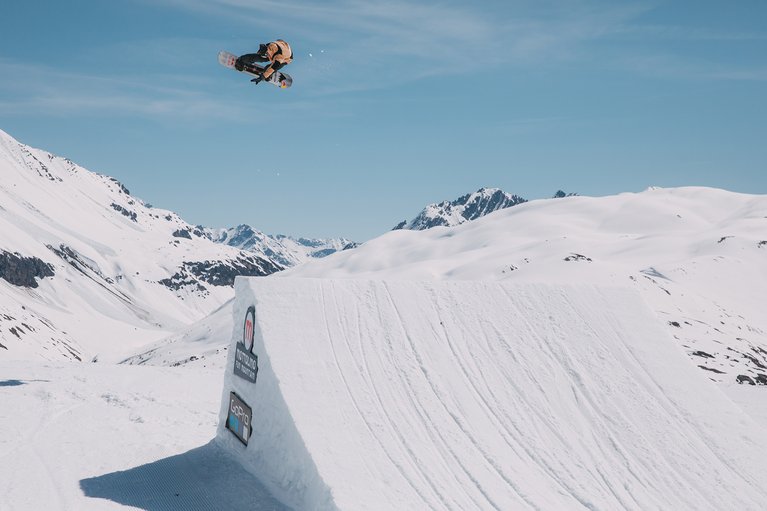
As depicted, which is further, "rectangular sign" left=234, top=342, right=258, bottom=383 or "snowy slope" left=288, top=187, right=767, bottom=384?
"snowy slope" left=288, top=187, right=767, bottom=384

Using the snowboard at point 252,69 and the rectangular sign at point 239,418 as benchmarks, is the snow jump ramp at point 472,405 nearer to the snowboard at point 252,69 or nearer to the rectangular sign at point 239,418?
the rectangular sign at point 239,418

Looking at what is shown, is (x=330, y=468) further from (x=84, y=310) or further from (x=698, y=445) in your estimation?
(x=84, y=310)

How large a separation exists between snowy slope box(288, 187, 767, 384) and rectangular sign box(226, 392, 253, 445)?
13.9 meters

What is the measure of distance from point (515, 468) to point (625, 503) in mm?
1782

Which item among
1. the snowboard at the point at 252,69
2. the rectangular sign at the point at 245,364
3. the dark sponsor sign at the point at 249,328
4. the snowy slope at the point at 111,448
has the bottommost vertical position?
the snowy slope at the point at 111,448

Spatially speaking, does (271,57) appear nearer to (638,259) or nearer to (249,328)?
(249,328)

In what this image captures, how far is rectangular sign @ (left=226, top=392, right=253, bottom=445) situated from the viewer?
38.6 feet

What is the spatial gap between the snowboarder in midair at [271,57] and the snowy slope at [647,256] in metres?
14.4

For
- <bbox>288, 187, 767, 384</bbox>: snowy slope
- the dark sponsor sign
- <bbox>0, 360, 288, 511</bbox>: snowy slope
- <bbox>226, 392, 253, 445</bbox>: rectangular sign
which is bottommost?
<bbox>0, 360, 288, 511</bbox>: snowy slope

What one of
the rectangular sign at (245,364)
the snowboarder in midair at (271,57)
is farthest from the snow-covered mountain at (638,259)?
the snowboarder in midair at (271,57)

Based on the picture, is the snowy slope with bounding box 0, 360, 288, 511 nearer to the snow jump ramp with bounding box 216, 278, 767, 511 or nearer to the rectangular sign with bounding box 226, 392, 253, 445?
the rectangular sign with bounding box 226, 392, 253, 445

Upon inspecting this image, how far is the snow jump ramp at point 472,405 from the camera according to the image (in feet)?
32.3

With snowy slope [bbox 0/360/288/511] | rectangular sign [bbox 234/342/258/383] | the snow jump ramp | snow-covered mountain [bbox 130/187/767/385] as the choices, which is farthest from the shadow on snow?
snow-covered mountain [bbox 130/187/767/385]

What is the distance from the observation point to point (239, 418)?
12180 mm
